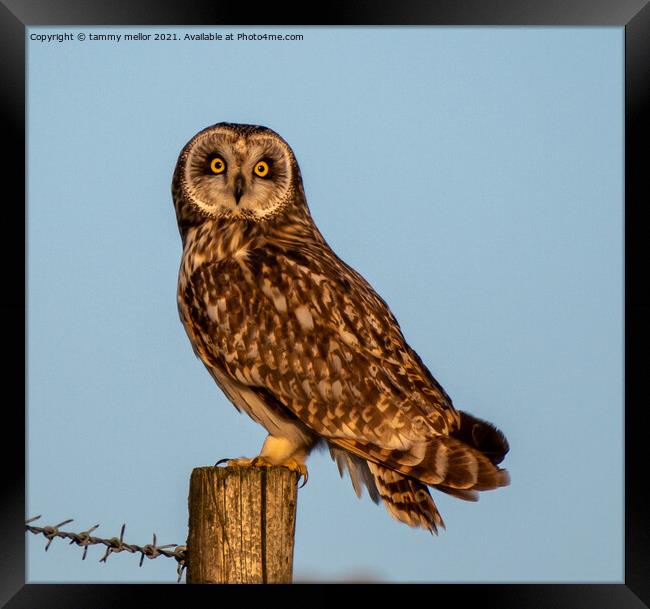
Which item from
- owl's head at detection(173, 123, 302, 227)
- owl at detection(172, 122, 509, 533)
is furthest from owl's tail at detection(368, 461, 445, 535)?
owl's head at detection(173, 123, 302, 227)

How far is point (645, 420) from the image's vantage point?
4434 mm

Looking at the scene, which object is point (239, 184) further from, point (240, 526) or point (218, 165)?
point (240, 526)

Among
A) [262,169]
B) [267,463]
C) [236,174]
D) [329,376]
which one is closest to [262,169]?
[262,169]

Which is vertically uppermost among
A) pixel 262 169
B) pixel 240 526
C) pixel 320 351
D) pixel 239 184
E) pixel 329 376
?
pixel 262 169

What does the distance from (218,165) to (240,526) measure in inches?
102

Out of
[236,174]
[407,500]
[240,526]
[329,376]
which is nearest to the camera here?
[240,526]

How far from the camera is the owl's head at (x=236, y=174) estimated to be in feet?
18.7

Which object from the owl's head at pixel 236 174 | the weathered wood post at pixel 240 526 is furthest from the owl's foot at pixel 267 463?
the owl's head at pixel 236 174

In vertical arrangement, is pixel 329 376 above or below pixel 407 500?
above

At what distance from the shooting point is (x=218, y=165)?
5766mm

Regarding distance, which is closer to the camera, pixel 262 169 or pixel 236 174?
pixel 236 174

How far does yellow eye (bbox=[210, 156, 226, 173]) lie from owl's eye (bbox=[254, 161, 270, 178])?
18 cm
